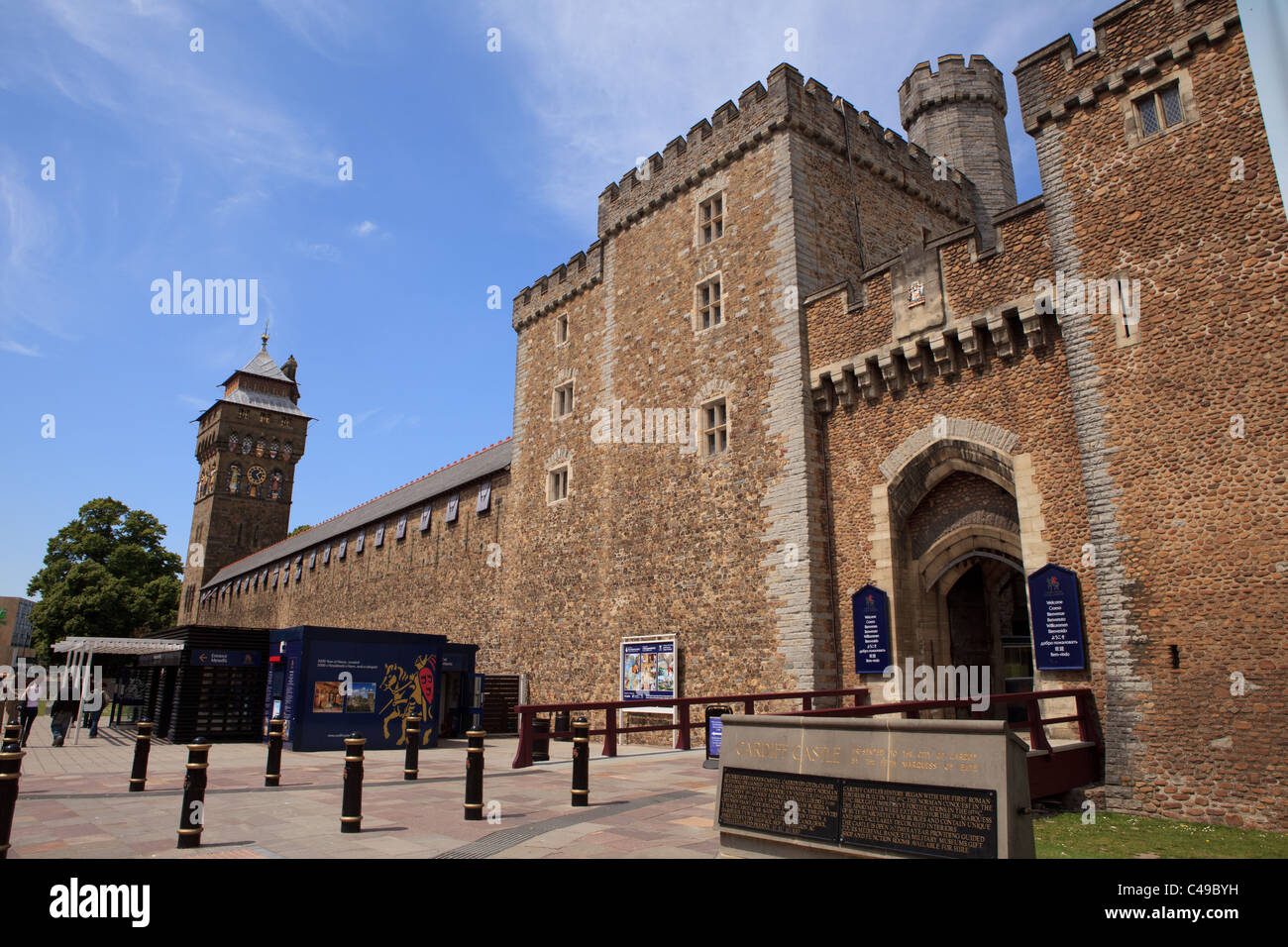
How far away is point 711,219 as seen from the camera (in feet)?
62.6

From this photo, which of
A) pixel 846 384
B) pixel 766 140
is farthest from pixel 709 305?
pixel 846 384

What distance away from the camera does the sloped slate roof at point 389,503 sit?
31.9 metres

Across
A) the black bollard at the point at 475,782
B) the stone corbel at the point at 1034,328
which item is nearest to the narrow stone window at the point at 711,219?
the stone corbel at the point at 1034,328

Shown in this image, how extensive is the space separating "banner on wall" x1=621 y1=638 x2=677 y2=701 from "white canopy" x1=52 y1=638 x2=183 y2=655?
10.8 m

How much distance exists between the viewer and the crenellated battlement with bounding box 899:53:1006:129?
892 inches

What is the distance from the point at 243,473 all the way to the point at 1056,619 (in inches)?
2547

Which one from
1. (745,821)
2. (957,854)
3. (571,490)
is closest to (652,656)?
(571,490)

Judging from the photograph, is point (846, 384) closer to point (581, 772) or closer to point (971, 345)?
point (971, 345)

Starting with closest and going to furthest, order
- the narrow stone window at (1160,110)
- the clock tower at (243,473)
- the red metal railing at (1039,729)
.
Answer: the red metal railing at (1039,729), the narrow stone window at (1160,110), the clock tower at (243,473)

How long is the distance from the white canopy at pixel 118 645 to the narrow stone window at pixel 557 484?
10248 mm

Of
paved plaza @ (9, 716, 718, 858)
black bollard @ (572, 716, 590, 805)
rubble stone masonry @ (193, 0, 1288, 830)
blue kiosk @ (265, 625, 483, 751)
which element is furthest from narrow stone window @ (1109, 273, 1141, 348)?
blue kiosk @ (265, 625, 483, 751)

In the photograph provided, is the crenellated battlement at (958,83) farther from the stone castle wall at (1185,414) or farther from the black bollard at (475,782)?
the black bollard at (475,782)
